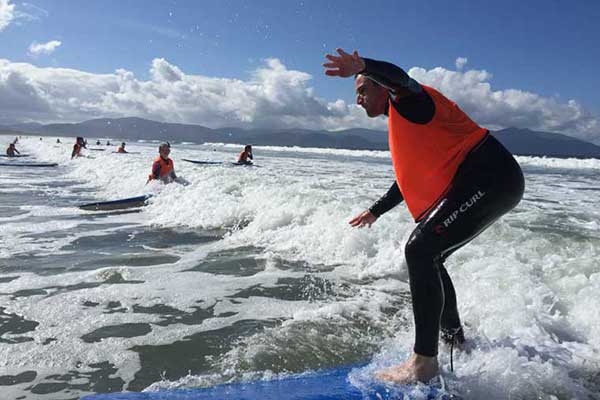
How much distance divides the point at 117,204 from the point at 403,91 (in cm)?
1017

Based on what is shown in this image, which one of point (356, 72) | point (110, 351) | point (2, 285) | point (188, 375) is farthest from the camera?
point (2, 285)

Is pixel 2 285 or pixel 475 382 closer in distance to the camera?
pixel 475 382

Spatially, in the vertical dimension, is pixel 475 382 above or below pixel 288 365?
above

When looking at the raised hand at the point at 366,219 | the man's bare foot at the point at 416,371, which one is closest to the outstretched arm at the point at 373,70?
the raised hand at the point at 366,219

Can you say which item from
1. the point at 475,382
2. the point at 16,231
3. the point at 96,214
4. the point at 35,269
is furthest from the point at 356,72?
the point at 96,214

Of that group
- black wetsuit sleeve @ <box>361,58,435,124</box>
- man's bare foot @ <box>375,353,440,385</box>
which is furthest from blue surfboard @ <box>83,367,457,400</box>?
black wetsuit sleeve @ <box>361,58,435,124</box>

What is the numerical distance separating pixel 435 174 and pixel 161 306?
327cm

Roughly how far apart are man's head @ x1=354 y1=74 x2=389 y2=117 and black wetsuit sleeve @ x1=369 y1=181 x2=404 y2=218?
32.6 inches

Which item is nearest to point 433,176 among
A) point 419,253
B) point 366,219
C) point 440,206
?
point 440,206

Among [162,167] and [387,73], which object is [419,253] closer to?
[387,73]

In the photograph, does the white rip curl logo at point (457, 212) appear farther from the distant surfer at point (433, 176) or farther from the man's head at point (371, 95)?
the man's head at point (371, 95)

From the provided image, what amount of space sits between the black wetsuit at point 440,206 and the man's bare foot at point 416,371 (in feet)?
0.16

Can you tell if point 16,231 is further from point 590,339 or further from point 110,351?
point 590,339

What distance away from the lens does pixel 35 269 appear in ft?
19.0
